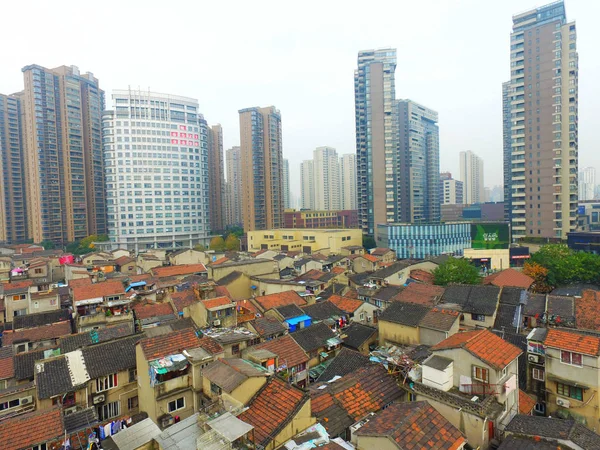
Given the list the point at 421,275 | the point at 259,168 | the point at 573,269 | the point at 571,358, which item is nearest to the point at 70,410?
the point at 571,358

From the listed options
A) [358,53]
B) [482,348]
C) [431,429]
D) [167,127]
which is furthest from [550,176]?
[167,127]

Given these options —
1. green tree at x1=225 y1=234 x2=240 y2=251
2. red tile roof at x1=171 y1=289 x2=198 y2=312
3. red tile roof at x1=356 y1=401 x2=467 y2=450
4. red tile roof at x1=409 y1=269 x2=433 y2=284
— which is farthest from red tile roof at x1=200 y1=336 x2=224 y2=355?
green tree at x1=225 y1=234 x2=240 y2=251

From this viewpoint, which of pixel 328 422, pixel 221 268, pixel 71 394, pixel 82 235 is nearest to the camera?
pixel 328 422

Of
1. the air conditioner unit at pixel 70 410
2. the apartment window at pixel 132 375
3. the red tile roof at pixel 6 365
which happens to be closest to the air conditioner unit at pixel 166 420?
the apartment window at pixel 132 375

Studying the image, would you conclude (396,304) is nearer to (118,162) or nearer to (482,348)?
(482,348)

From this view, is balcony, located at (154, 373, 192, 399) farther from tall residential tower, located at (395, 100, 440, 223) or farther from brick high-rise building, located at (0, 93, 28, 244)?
brick high-rise building, located at (0, 93, 28, 244)

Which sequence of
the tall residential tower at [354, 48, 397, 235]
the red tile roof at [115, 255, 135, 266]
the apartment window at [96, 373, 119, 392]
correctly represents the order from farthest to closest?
the tall residential tower at [354, 48, 397, 235] < the red tile roof at [115, 255, 135, 266] < the apartment window at [96, 373, 119, 392]
